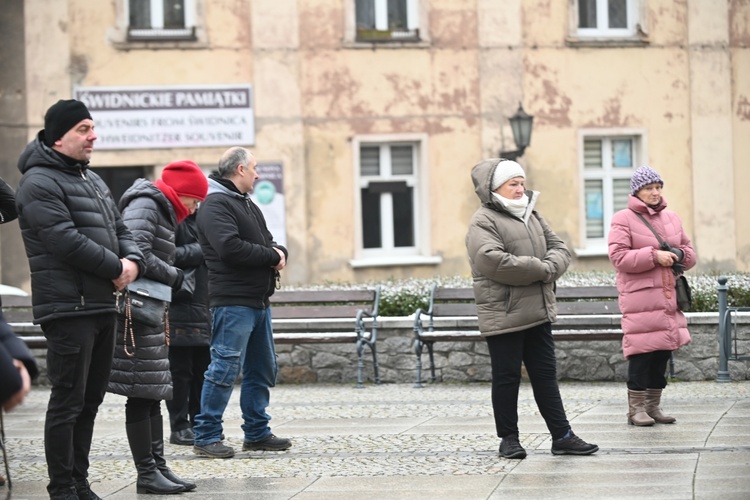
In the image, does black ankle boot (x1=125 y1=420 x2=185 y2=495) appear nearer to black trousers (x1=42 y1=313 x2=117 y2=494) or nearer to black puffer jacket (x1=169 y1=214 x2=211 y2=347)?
black trousers (x1=42 y1=313 x2=117 y2=494)

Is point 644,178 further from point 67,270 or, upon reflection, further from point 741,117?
point 741,117

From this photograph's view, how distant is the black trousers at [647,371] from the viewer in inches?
378

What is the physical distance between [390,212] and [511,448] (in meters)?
14.8

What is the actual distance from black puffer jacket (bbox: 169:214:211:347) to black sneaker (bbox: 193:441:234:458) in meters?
0.95

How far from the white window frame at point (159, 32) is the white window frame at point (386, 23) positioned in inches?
91.3

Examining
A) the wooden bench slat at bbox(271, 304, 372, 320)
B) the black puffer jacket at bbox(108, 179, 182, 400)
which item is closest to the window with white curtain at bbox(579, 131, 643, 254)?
the wooden bench slat at bbox(271, 304, 372, 320)

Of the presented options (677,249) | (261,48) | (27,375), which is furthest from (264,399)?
(261,48)

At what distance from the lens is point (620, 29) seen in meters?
23.2

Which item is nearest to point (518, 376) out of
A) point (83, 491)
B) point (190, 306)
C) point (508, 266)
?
point (508, 266)

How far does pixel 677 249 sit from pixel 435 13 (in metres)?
13.4

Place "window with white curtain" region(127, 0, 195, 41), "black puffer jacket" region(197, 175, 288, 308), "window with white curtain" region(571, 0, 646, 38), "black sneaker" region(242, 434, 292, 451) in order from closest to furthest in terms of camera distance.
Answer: "black puffer jacket" region(197, 175, 288, 308) → "black sneaker" region(242, 434, 292, 451) → "window with white curtain" region(127, 0, 195, 41) → "window with white curtain" region(571, 0, 646, 38)

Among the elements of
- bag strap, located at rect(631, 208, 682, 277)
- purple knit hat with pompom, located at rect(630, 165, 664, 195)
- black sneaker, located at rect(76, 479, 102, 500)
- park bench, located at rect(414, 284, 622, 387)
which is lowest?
black sneaker, located at rect(76, 479, 102, 500)

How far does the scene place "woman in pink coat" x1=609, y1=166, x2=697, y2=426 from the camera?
9539 millimetres

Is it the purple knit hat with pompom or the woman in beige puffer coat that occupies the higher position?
the purple knit hat with pompom
